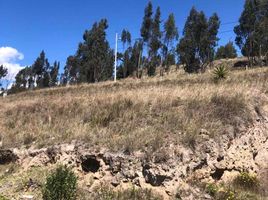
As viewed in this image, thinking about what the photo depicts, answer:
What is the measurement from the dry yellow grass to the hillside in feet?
0.10

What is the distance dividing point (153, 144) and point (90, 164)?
200 cm

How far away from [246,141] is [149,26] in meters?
51.6

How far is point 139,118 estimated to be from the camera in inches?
521

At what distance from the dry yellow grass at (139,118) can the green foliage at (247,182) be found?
1467 millimetres

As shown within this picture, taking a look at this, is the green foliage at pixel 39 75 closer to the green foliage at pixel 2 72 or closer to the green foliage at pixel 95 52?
the green foliage at pixel 2 72

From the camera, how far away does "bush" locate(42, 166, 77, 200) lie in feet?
29.3

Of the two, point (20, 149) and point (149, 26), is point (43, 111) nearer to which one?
point (20, 149)

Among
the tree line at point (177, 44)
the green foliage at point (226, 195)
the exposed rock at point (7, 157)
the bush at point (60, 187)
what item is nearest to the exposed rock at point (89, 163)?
the bush at point (60, 187)

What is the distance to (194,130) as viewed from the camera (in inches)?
459

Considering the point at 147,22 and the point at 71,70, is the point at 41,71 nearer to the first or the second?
the point at 71,70

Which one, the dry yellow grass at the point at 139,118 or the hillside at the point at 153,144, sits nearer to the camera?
the hillside at the point at 153,144

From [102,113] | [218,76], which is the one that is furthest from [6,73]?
[102,113]

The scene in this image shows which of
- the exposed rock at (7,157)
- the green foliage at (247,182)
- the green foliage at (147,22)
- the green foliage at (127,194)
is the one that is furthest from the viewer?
the green foliage at (147,22)

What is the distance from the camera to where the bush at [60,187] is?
895 centimetres
